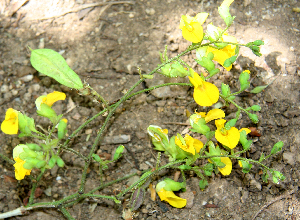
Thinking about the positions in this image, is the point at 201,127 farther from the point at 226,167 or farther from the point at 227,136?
the point at 226,167

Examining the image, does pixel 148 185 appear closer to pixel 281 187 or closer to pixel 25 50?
pixel 281 187

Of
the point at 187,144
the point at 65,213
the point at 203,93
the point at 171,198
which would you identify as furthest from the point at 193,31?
the point at 65,213

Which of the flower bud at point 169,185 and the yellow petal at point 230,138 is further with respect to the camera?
the flower bud at point 169,185

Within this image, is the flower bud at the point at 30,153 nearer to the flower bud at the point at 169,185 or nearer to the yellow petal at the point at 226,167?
the flower bud at the point at 169,185

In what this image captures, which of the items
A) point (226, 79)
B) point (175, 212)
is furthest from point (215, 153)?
point (226, 79)

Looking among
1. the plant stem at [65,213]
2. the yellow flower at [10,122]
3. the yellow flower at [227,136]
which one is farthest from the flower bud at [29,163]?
the yellow flower at [227,136]

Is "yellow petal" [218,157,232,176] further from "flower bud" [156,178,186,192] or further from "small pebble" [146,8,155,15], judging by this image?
"small pebble" [146,8,155,15]
